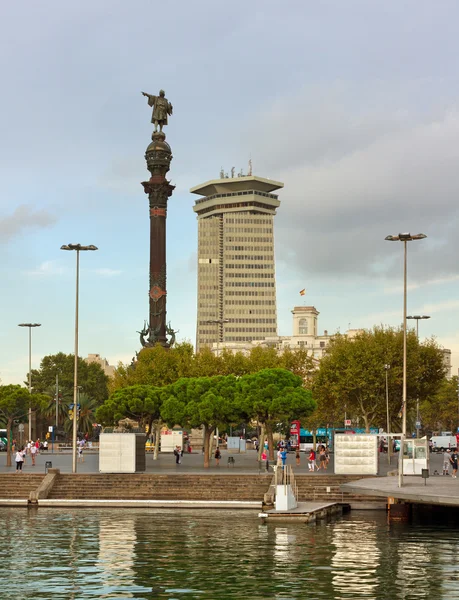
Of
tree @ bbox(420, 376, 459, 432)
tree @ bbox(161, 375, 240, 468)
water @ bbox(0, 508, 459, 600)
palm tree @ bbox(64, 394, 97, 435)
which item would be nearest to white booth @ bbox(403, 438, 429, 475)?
water @ bbox(0, 508, 459, 600)

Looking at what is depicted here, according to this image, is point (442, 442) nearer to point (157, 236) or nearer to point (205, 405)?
point (157, 236)

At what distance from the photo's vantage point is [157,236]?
4336 inches

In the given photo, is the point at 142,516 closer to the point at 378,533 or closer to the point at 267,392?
the point at 378,533

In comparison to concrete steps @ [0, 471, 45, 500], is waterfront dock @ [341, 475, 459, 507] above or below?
above

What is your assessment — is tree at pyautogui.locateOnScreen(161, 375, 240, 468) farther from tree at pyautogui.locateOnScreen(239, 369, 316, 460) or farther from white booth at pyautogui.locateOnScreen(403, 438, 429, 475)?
white booth at pyautogui.locateOnScreen(403, 438, 429, 475)

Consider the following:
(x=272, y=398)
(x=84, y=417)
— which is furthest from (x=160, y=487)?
(x=84, y=417)

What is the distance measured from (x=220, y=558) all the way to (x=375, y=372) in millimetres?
60066

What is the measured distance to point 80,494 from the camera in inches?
2147

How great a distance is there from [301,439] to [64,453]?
4121cm

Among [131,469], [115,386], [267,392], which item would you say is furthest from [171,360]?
[131,469]

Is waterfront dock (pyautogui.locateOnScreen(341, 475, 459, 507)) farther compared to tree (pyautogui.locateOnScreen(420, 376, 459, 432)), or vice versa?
tree (pyautogui.locateOnScreen(420, 376, 459, 432))

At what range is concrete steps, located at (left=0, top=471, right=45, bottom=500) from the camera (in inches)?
2181

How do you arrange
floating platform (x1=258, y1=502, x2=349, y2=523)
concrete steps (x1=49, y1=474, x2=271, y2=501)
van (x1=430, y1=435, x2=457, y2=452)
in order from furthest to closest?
van (x1=430, y1=435, x2=457, y2=452)
concrete steps (x1=49, y1=474, x2=271, y2=501)
floating platform (x1=258, y1=502, x2=349, y2=523)

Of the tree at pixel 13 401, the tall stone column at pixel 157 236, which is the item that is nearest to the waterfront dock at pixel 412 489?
the tree at pixel 13 401
